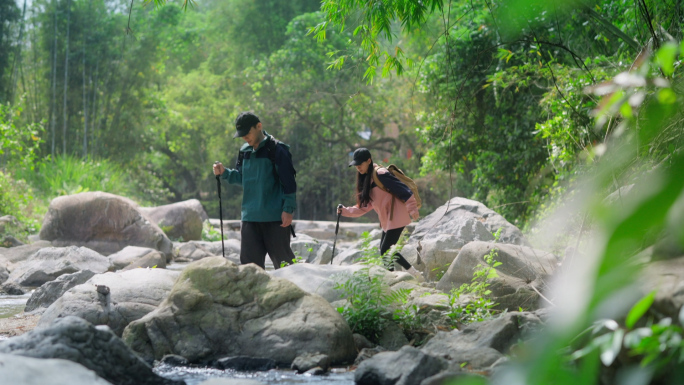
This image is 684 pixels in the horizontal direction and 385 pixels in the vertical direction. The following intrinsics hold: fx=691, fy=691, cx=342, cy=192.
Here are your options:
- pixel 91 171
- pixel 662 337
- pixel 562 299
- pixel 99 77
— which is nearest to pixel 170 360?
pixel 662 337

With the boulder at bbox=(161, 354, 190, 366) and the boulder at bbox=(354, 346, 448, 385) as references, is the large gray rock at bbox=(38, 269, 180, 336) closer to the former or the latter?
the boulder at bbox=(161, 354, 190, 366)

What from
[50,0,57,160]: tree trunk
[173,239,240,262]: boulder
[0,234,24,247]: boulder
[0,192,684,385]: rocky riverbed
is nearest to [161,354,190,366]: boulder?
[0,192,684,385]: rocky riverbed

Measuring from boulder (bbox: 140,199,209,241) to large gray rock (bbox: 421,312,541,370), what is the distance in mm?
13581

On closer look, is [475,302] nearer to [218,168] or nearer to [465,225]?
[218,168]

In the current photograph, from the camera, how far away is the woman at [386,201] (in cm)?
797

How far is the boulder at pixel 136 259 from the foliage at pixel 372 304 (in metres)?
5.99

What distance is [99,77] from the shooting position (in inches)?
969

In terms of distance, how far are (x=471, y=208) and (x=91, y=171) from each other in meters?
14.0

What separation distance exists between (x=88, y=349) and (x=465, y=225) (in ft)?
20.6

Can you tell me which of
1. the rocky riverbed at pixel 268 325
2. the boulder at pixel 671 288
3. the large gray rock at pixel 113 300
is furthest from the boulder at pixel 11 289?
the boulder at pixel 671 288

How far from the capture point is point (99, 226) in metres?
14.6

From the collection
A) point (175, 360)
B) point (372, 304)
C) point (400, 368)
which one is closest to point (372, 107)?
point (372, 304)

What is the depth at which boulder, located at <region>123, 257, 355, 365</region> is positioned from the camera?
15.7ft

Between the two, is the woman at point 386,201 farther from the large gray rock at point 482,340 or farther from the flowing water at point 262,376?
the flowing water at point 262,376
